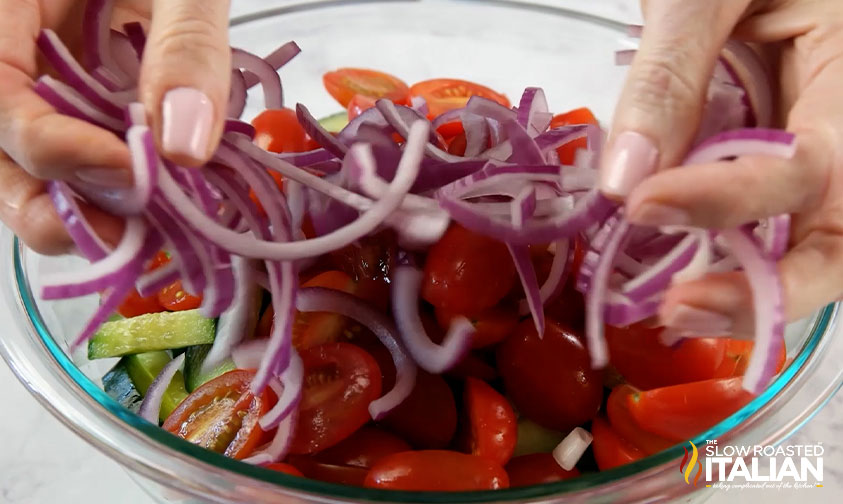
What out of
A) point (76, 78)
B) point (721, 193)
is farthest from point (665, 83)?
point (76, 78)

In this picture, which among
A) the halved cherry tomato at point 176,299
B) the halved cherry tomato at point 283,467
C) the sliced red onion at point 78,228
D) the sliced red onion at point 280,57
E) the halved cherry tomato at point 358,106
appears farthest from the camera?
the halved cherry tomato at point 358,106

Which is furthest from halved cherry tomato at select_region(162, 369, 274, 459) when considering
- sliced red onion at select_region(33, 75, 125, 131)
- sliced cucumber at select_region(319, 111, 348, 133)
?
sliced cucumber at select_region(319, 111, 348, 133)

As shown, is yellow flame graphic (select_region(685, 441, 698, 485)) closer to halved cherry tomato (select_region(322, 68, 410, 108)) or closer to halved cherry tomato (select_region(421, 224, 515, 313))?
halved cherry tomato (select_region(421, 224, 515, 313))

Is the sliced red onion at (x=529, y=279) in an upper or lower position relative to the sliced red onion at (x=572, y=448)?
upper

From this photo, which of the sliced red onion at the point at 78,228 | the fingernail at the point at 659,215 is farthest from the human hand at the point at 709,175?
the sliced red onion at the point at 78,228

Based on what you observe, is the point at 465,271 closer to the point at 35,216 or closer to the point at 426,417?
the point at 426,417

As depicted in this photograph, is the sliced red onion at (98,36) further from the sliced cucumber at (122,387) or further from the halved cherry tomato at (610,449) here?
the halved cherry tomato at (610,449)
